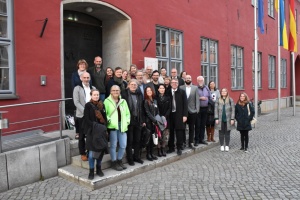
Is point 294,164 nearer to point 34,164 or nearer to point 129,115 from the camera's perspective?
point 129,115

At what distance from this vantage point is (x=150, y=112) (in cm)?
627

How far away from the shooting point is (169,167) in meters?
6.46

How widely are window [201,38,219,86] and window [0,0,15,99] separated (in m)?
8.61

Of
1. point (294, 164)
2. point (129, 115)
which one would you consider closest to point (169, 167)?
point (129, 115)

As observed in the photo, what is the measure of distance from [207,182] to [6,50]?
457 cm

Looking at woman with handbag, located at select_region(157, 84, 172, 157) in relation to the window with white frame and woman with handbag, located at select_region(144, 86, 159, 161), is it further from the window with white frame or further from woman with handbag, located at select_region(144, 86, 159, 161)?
the window with white frame

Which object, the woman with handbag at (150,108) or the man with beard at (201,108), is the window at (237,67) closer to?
the man with beard at (201,108)

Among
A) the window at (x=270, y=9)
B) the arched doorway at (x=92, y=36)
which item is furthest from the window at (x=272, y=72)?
the arched doorway at (x=92, y=36)

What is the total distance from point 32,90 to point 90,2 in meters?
2.69

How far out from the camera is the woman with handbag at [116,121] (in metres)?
5.53

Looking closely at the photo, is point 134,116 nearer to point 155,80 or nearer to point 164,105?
point 164,105

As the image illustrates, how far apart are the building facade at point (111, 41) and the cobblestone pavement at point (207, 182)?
1.98 metres

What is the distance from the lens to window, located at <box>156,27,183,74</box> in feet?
35.2

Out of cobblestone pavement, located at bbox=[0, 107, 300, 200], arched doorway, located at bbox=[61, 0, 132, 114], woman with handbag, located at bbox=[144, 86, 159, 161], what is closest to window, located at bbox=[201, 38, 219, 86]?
arched doorway, located at bbox=[61, 0, 132, 114]
